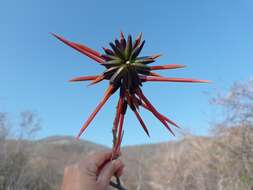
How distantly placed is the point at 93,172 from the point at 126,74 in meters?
0.39

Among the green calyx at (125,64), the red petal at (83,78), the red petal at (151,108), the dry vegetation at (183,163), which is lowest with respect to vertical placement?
the dry vegetation at (183,163)

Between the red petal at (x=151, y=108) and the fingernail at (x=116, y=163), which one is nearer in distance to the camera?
the red petal at (x=151, y=108)

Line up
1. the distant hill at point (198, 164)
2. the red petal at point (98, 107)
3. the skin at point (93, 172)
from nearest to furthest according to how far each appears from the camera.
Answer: the red petal at point (98, 107)
the skin at point (93, 172)
the distant hill at point (198, 164)

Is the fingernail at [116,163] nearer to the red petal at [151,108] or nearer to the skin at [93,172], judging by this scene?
the skin at [93,172]

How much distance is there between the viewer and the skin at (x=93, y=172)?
99 cm

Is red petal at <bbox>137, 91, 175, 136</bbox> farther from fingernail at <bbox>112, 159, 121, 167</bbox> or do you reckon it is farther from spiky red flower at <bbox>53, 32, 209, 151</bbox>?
fingernail at <bbox>112, 159, 121, 167</bbox>

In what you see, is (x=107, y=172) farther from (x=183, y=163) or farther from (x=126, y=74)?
(x=183, y=163)

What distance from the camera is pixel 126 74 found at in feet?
2.50

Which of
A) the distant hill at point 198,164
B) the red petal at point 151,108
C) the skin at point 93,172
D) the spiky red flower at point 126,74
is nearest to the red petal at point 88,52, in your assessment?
the spiky red flower at point 126,74

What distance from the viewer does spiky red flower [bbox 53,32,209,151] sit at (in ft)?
2.50

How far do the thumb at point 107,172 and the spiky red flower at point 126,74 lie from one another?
243mm

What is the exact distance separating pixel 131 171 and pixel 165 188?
648 centimetres

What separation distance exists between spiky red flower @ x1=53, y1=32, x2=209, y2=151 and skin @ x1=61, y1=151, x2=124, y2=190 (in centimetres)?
25

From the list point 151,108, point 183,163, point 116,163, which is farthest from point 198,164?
point 151,108
